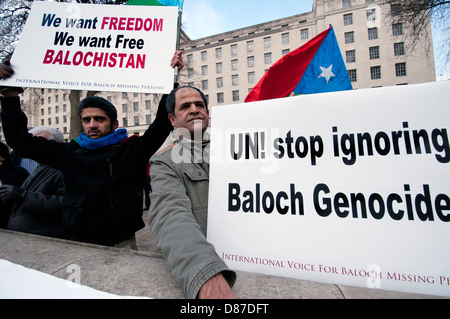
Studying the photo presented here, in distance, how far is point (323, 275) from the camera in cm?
79

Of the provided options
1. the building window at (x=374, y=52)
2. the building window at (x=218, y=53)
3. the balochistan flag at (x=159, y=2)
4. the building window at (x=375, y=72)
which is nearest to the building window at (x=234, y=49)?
the building window at (x=218, y=53)

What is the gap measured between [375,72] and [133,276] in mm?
35339

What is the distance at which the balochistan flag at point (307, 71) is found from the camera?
3107 mm

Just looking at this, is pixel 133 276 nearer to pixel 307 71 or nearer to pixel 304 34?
pixel 307 71

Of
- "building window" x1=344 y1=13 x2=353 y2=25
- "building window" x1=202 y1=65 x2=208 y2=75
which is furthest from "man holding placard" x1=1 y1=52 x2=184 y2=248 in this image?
"building window" x1=202 y1=65 x2=208 y2=75

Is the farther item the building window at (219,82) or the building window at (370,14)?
the building window at (219,82)

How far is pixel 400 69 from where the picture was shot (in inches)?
1037

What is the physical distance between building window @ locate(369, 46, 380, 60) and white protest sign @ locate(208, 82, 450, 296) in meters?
35.1

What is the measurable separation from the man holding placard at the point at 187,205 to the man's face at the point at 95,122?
1.89 ft

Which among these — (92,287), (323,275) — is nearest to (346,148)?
(323,275)

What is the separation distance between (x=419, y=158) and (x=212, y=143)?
820 millimetres

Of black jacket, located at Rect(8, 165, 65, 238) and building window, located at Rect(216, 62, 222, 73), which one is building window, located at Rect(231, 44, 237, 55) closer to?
building window, located at Rect(216, 62, 222, 73)

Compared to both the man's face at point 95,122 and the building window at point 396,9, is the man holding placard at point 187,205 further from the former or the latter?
the building window at point 396,9
